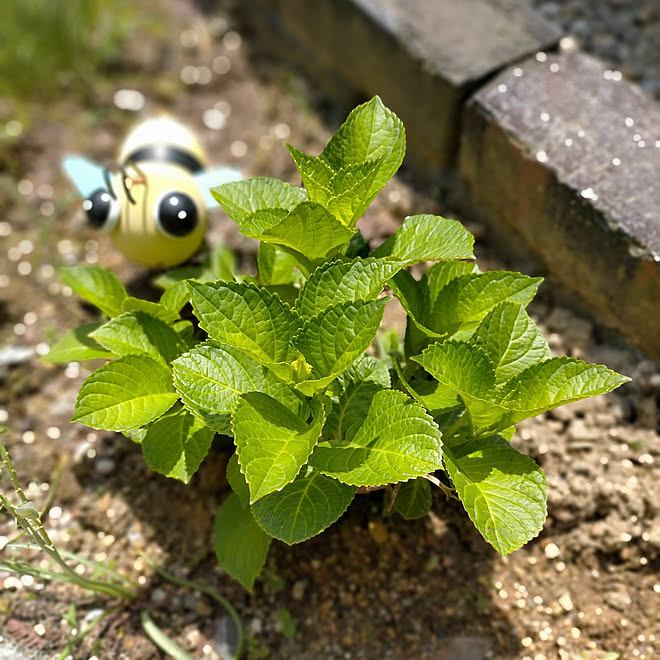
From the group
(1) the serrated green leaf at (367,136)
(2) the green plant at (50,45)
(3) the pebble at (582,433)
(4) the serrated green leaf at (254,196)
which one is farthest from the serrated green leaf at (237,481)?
(2) the green plant at (50,45)

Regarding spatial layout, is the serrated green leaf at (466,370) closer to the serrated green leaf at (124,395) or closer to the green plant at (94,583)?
the serrated green leaf at (124,395)

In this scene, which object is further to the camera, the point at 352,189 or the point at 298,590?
the point at 298,590

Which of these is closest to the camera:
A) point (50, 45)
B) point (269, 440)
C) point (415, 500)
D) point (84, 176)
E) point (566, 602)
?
point (269, 440)

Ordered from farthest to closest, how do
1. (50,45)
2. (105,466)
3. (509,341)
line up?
(50,45) → (105,466) → (509,341)

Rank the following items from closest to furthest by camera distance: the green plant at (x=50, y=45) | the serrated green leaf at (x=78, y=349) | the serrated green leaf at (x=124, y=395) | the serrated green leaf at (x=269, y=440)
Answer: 1. the serrated green leaf at (x=269, y=440)
2. the serrated green leaf at (x=124, y=395)
3. the serrated green leaf at (x=78, y=349)
4. the green plant at (x=50, y=45)

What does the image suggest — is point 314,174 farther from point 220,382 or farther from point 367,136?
point 220,382

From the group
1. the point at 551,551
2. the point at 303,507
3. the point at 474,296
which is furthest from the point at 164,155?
the point at 551,551

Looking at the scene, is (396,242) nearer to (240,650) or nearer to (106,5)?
(240,650)
